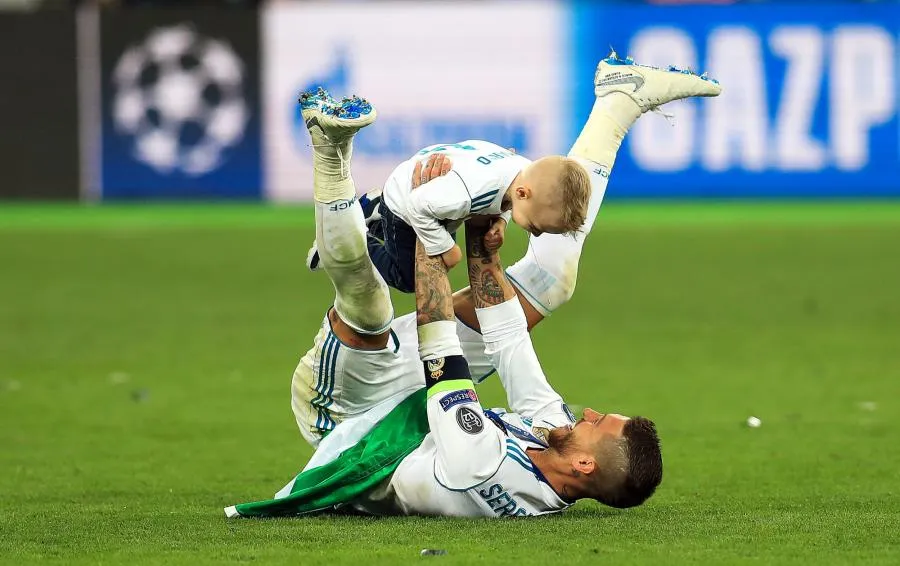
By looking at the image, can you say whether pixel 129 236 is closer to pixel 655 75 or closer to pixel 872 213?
pixel 872 213

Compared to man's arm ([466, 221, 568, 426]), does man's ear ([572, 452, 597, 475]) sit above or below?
below

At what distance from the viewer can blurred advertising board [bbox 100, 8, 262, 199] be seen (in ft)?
61.2

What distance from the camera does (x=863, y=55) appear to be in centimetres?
1858

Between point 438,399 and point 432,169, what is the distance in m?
0.94

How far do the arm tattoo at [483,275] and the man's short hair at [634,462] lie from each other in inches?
33.5

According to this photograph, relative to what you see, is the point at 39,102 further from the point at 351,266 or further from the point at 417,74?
the point at 351,266

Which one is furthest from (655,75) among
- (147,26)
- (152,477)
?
(147,26)

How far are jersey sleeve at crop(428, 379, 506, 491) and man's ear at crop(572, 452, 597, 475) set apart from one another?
23 centimetres

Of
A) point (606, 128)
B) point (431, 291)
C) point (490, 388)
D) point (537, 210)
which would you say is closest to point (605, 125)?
point (606, 128)

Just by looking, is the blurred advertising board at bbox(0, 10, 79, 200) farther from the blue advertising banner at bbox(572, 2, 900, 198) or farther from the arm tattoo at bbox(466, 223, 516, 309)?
the arm tattoo at bbox(466, 223, 516, 309)

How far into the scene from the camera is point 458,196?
Answer: 5.43 metres

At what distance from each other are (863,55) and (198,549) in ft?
50.3

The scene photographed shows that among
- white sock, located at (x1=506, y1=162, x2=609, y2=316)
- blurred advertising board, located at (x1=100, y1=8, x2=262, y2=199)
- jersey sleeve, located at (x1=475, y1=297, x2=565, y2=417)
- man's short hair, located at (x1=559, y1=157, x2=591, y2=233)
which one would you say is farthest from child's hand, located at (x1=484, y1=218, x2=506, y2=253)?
blurred advertising board, located at (x1=100, y1=8, x2=262, y2=199)

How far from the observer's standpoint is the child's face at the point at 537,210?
538 centimetres
